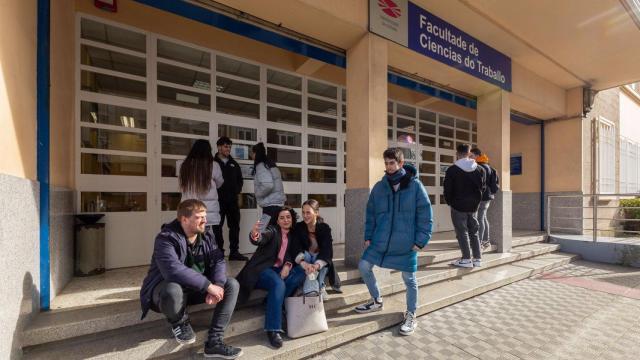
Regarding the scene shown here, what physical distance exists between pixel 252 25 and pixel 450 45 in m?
3.17

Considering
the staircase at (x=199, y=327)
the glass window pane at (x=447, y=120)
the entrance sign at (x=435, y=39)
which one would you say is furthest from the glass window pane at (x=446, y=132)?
the staircase at (x=199, y=327)

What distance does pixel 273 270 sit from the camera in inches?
116

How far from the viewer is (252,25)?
3797mm

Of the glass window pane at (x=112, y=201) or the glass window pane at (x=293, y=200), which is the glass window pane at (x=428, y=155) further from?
the glass window pane at (x=112, y=201)

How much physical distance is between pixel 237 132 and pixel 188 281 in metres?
2.99

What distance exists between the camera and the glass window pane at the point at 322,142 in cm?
576

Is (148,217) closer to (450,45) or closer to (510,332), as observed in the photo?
(510,332)

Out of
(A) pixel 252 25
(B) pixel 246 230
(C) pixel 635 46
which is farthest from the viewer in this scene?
(C) pixel 635 46

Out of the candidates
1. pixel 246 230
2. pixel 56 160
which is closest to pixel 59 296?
pixel 56 160

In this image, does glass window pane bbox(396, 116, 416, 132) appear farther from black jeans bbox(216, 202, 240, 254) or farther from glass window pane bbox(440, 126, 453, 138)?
black jeans bbox(216, 202, 240, 254)

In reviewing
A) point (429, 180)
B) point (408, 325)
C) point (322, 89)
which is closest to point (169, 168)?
point (322, 89)

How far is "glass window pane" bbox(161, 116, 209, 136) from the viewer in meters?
4.31

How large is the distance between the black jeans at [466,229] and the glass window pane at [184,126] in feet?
13.3

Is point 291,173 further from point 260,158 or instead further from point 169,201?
point 169,201
